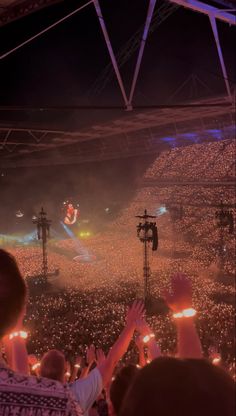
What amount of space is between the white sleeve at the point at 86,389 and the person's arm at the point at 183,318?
→ 0.39 meters

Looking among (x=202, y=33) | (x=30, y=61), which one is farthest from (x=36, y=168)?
(x=202, y=33)

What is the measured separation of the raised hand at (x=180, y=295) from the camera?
185 centimetres

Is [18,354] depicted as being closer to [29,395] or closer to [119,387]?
[119,387]

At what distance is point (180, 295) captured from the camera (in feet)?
6.15

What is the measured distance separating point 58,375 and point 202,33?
909 cm

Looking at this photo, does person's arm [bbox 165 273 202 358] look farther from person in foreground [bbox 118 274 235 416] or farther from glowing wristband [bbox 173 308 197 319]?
person in foreground [bbox 118 274 235 416]

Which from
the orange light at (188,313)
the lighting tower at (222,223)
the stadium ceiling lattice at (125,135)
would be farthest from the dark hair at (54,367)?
the lighting tower at (222,223)

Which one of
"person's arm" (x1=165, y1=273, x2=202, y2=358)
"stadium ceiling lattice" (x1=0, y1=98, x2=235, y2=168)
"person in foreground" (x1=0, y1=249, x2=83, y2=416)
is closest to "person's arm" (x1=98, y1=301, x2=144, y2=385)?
"person's arm" (x1=165, y1=273, x2=202, y2=358)

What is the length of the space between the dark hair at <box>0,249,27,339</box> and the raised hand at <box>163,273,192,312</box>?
88cm

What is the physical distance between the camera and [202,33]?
9617 millimetres

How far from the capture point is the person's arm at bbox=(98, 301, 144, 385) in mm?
1794

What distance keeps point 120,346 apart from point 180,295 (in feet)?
1.77

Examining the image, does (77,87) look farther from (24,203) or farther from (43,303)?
(24,203)

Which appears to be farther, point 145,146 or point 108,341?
point 145,146
